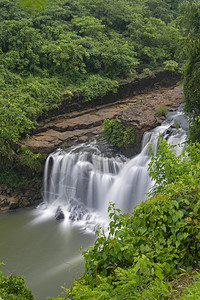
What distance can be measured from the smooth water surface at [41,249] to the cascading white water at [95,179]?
2.76 ft

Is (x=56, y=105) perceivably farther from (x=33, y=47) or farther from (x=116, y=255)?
(x=116, y=255)

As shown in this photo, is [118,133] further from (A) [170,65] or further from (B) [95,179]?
(A) [170,65]

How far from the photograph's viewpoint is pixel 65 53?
1644cm

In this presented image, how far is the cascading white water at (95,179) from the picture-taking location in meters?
11.0

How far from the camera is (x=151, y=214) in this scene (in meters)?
3.86

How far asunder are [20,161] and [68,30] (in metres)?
10.4

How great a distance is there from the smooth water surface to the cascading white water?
0.84m

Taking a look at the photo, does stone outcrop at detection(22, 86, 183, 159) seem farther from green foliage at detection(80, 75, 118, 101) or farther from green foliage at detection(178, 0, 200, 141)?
green foliage at detection(178, 0, 200, 141)

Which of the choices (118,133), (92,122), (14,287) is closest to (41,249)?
(14,287)

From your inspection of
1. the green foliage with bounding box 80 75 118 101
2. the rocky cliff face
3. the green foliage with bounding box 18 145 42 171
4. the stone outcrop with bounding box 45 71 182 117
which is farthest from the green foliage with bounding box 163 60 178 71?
the green foliage with bounding box 18 145 42 171

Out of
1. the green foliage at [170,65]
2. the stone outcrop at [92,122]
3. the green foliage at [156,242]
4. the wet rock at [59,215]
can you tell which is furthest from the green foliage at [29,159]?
the green foliage at [170,65]

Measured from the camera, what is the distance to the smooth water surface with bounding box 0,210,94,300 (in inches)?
320

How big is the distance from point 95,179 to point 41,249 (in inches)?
134

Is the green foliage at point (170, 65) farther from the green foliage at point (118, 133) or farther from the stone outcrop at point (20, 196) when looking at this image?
the stone outcrop at point (20, 196)
